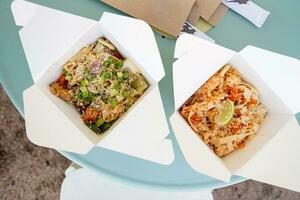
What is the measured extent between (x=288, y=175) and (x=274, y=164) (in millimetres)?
42

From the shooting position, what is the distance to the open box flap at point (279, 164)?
3.83ft

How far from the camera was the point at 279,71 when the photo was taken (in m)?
1.18

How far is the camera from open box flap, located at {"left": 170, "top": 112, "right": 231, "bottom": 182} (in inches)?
44.5

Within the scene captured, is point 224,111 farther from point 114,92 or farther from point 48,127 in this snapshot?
point 48,127

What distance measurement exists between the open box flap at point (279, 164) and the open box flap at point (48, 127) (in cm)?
40

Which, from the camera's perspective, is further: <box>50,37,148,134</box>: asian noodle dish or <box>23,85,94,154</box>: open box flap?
<box>50,37,148,134</box>: asian noodle dish

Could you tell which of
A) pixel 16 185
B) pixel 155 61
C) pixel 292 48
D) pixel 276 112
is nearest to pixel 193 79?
pixel 155 61

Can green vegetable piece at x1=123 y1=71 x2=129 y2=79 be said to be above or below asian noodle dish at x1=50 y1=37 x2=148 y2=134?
above

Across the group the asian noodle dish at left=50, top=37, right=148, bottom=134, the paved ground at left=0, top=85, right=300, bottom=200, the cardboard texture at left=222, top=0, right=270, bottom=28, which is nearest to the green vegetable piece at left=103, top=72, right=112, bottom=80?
the asian noodle dish at left=50, top=37, right=148, bottom=134

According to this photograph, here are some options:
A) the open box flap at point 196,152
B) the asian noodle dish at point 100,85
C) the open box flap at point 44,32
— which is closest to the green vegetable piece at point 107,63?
the asian noodle dish at point 100,85

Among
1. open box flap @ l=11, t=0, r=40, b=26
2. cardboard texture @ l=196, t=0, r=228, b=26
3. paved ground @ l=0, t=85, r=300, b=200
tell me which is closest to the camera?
open box flap @ l=11, t=0, r=40, b=26

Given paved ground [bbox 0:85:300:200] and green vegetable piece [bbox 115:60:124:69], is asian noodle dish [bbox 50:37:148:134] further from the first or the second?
paved ground [bbox 0:85:300:200]

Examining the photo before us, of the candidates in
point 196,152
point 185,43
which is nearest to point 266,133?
point 196,152

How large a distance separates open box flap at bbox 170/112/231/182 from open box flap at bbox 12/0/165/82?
13cm
